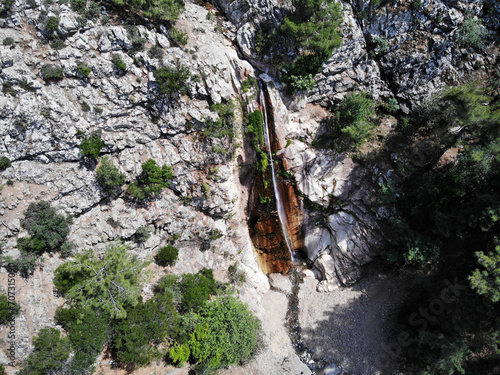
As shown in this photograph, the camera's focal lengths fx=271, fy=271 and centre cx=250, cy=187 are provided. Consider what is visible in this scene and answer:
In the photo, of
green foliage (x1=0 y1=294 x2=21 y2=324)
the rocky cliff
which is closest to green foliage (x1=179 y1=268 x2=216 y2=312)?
the rocky cliff

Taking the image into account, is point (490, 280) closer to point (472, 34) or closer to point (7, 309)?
point (472, 34)

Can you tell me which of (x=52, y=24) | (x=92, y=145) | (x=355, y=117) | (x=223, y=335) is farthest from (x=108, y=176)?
(x=355, y=117)

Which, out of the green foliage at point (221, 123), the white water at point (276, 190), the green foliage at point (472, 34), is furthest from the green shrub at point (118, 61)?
the green foliage at point (472, 34)

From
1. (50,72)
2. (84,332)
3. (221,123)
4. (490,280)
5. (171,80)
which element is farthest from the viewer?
(221,123)

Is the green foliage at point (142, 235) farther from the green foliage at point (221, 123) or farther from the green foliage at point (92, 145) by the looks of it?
the green foliage at point (221, 123)

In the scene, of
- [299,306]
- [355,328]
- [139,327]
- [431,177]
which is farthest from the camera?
[299,306]

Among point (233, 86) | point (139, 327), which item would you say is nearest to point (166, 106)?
point (233, 86)

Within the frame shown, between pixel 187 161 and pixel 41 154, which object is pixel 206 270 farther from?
pixel 41 154
